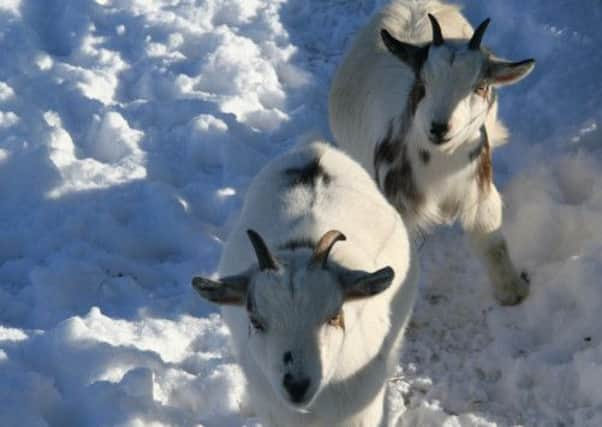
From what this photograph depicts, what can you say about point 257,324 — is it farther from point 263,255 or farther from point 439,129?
point 439,129

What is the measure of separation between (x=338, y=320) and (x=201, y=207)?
8.59ft

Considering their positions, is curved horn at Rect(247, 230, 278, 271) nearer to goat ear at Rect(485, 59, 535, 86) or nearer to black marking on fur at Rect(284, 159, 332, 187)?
black marking on fur at Rect(284, 159, 332, 187)

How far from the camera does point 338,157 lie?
4.62 metres

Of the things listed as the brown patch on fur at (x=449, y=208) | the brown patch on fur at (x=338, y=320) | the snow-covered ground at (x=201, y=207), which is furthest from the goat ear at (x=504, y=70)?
the brown patch on fur at (x=338, y=320)

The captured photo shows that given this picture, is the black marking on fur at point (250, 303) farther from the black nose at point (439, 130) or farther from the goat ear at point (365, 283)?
the black nose at point (439, 130)

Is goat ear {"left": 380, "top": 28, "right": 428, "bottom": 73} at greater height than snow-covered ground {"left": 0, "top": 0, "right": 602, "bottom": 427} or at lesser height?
greater

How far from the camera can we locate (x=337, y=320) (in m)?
3.55

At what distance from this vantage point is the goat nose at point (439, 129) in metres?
4.51

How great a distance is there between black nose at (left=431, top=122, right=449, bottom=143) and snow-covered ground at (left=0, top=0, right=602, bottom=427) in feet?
4.46

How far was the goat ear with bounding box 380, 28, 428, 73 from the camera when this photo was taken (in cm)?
476

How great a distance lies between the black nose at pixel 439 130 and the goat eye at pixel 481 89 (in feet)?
0.87

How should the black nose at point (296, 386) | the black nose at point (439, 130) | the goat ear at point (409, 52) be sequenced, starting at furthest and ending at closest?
the goat ear at point (409, 52) < the black nose at point (439, 130) < the black nose at point (296, 386)

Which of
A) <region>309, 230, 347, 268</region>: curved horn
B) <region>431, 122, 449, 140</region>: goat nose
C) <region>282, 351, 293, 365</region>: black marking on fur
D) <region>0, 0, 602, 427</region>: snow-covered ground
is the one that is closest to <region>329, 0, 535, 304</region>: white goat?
<region>431, 122, 449, 140</region>: goat nose

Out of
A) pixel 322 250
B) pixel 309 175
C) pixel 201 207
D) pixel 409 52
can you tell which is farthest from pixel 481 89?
pixel 201 207
